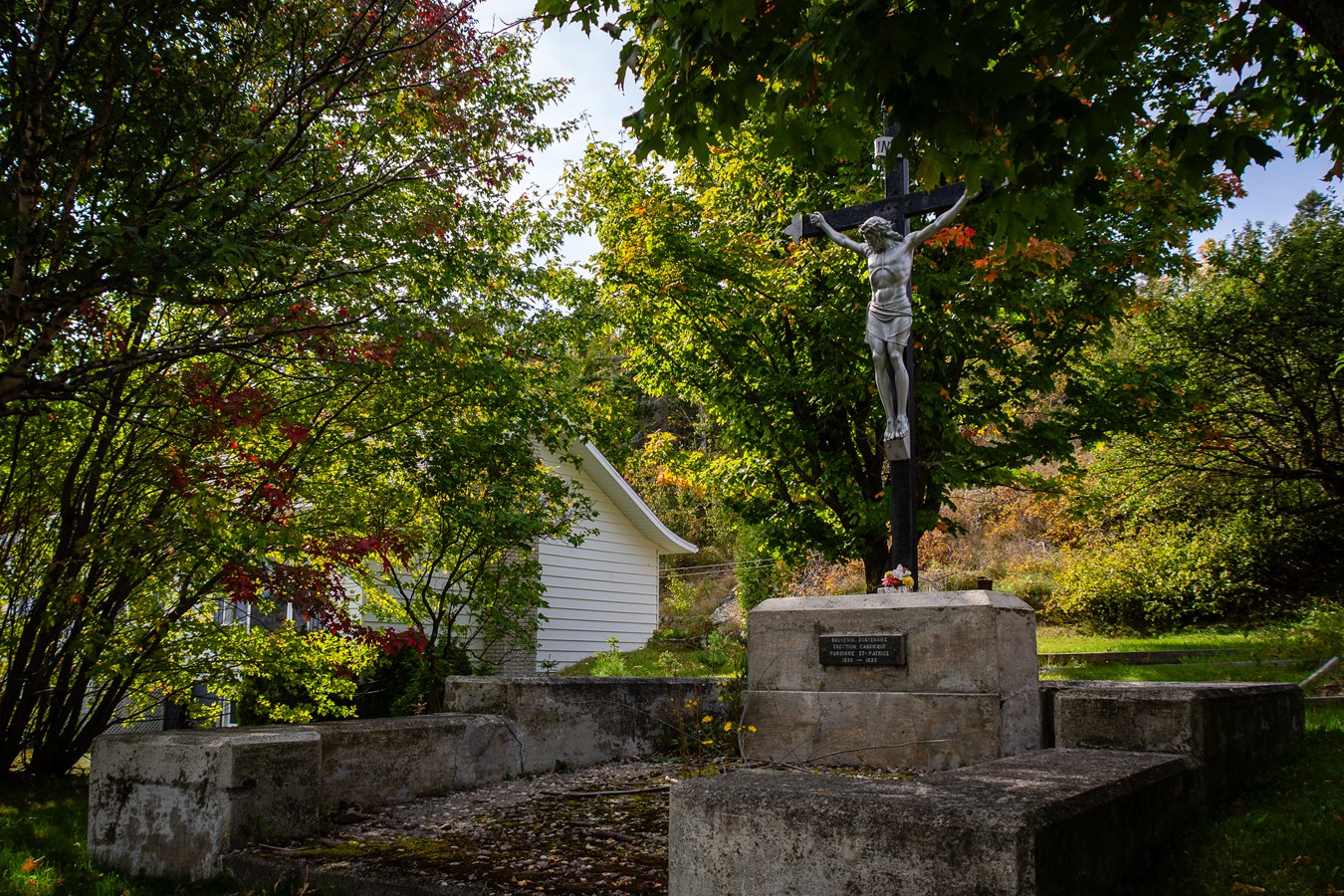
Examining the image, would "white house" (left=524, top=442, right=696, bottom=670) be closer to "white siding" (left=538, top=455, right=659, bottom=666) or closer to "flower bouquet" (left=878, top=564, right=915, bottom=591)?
"white siding" (left=538, top=455, right=659, bottom=666)

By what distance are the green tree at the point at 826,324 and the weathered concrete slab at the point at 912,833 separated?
6.91m

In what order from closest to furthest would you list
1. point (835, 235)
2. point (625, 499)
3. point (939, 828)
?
point (939, 828) → point (835, 235) → point (625, 499)

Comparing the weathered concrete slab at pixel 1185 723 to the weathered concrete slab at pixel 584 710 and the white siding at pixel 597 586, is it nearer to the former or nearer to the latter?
the weathered concrete slab at pixel 584 710

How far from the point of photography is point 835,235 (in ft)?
26.7

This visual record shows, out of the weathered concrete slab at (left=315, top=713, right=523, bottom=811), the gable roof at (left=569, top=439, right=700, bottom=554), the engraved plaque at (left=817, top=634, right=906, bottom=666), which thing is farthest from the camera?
the gable roof at (left=569, top=439, right=700, bottom=554)

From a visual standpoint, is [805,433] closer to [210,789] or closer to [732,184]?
[732,184]

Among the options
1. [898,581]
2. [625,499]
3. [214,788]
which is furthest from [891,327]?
[625,499]

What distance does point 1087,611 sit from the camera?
59.8ft

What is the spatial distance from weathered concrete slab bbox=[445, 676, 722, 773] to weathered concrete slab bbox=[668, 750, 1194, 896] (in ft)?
11.1

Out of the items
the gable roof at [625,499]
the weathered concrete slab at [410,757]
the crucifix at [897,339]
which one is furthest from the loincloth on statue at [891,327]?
the gable roof at [625,499]

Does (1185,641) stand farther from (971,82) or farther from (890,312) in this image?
(971,82)

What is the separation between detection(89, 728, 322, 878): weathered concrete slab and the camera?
4.91m

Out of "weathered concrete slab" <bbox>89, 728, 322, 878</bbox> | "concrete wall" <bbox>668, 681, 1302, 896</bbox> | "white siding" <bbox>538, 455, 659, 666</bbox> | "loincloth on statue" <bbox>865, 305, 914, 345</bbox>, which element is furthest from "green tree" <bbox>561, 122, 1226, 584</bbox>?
"weathered concrete slab" <bbox>89, 728, 322, 878</bbox>

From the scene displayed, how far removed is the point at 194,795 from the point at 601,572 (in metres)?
12.5
